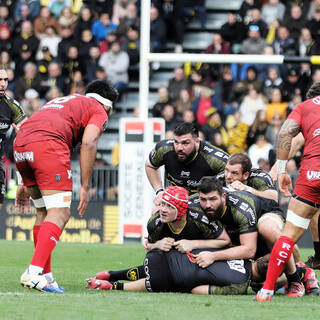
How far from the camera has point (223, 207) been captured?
8.77m

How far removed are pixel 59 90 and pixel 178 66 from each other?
118 inches

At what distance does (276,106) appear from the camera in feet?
60.6

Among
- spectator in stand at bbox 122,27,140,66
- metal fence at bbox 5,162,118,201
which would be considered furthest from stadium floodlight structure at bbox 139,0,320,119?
spectator in stand at bbox 122,27,140,66

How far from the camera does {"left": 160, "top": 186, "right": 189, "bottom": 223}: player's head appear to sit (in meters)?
8.62

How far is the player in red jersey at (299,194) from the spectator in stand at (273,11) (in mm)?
12429

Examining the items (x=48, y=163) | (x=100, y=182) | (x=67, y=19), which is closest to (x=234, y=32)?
(x=67, y=19)

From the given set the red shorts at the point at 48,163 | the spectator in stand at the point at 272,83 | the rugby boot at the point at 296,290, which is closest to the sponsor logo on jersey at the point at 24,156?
the red shorts at the point at 48,163

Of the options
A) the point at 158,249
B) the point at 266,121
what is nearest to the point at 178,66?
the point at 266,121

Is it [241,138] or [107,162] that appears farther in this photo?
[107,162]

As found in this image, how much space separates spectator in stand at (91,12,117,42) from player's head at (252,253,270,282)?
534 inches

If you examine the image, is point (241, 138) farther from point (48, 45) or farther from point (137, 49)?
point (48, 45)

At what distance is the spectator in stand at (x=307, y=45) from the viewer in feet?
63.2

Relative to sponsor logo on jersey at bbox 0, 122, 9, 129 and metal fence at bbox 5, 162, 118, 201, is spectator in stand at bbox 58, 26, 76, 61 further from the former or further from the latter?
sponsor logo on jersey at bbox 0, 122, 9, 129

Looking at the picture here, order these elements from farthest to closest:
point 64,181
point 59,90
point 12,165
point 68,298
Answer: point 59,90
point 12,165
point 64,181
point 68,298
